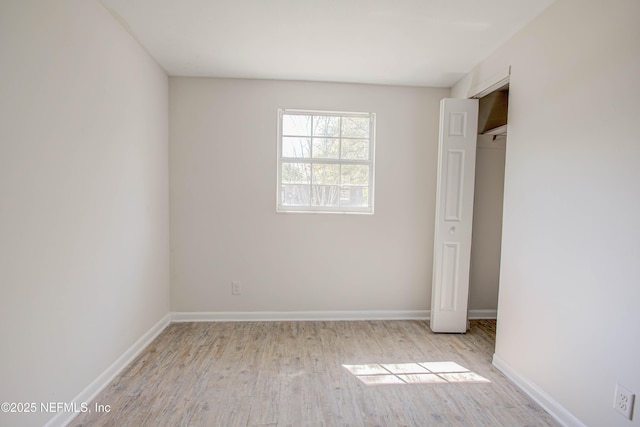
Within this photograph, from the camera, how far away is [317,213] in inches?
123

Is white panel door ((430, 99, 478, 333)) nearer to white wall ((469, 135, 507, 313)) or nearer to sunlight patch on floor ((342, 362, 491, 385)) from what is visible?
white wall ((469, 135, 507, 313))

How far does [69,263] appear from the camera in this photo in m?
1.64

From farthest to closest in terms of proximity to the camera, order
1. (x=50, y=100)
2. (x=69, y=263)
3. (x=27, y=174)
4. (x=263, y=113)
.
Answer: (x=263, y=113), (x=69, y=263), (x=50, y=100), (x=27, y=174)

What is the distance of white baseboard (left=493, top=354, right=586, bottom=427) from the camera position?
65.6 inches

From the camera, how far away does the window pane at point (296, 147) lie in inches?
123

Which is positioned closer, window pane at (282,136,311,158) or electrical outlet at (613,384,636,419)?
electrical outlet at (613,384,636,419)

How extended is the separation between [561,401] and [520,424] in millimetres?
288

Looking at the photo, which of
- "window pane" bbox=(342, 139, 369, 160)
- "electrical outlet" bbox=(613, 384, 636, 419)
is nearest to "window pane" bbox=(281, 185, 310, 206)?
"window pane" bbox=(342, 139, 369, 160)

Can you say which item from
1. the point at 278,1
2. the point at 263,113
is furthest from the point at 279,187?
the point at 278,1

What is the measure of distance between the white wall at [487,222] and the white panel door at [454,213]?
460mm

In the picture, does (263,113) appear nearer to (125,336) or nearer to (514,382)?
(125,336)

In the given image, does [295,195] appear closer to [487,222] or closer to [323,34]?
[323,34]

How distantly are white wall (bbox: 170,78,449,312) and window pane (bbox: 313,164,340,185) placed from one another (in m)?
0.39

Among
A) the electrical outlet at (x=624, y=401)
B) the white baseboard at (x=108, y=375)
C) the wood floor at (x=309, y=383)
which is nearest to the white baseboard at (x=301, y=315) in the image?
the wood floor at (x=309, y=383)
